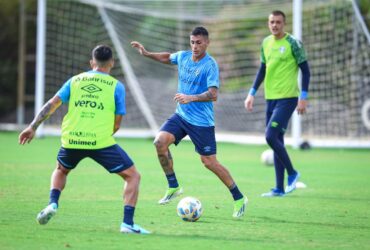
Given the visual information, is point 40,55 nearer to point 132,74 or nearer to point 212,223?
point 132,74

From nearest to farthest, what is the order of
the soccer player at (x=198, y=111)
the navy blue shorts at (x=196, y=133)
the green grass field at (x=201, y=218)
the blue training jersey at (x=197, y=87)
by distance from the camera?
the green grass field at (x=201, y=218)
the soccer player at (x=198, y=111)
the navy blue shorts at (x=196, y=133)
the blue training jersey at (x=197, y=87)

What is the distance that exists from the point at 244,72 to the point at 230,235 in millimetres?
15793

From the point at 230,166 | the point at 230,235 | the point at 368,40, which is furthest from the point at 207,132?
the point at 368,40

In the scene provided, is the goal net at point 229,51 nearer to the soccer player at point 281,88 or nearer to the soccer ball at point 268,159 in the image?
the soccer ball at point 268,159

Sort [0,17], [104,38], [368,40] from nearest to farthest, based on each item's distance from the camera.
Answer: [368,40] → [104,38] → [0,17]

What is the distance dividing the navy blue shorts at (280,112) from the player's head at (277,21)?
0.96 m

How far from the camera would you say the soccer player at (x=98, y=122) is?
24.3 feet

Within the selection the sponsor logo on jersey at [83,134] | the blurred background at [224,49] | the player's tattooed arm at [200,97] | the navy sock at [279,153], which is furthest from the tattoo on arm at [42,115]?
the blurred background at [224,49]

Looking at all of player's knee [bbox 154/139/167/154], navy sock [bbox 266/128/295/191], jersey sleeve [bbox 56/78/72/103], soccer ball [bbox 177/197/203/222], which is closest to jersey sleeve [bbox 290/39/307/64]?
navy sock [bbox 266/128/295/191]

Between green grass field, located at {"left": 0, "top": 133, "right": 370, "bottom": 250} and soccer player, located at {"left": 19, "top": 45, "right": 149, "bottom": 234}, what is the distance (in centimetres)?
37

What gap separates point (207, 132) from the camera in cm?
916

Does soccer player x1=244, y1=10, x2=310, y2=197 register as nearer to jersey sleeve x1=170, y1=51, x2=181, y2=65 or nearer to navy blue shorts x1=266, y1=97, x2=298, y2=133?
navy blue shorts x1=266, y1=97, x2=298, y2=133

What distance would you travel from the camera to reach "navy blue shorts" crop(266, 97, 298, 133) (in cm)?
1091

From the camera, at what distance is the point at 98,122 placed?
7.41 m
